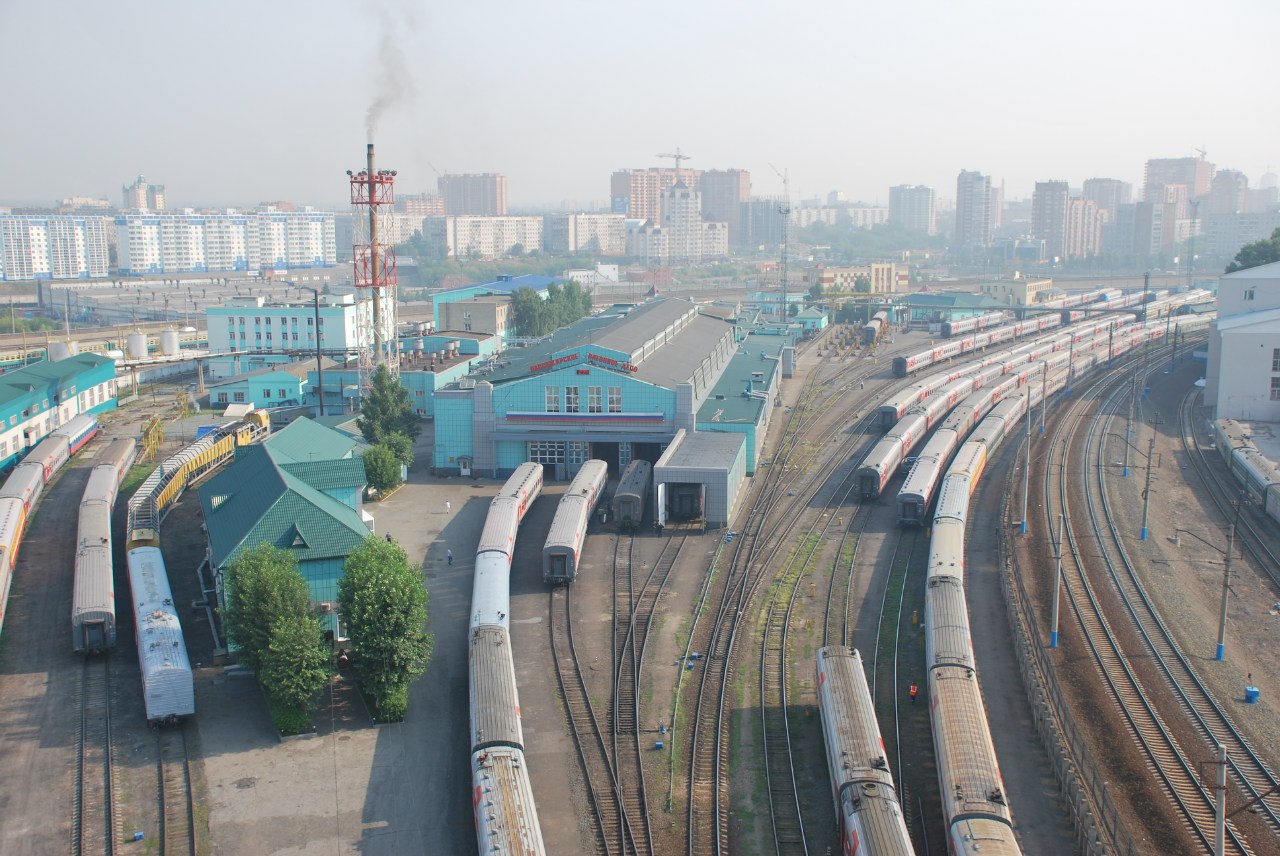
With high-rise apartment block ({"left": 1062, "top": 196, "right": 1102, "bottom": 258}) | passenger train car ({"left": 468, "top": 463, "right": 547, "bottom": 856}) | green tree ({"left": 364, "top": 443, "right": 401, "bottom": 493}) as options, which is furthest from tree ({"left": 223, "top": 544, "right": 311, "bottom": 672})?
high-rise apartment block ({"left": 1062, "top": 196, "right": 1102, "bottom": 258})

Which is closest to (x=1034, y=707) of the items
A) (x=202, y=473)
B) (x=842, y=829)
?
(x=842, y=829)

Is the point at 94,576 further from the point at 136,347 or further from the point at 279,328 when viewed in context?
the point at 136,347

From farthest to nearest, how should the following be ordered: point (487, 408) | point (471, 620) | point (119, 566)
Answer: point (487, 408) → point (119, 566) → point (471, 620)

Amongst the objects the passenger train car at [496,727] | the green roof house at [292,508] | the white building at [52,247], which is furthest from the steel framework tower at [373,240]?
the white building at [52,247]

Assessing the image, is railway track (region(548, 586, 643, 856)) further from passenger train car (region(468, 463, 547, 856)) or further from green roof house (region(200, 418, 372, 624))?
green roof house (region(200, 418, 372, 624))

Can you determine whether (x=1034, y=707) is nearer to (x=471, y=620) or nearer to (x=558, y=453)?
(x=471, y=620)

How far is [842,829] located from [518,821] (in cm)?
484

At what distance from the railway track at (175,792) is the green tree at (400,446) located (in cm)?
1907

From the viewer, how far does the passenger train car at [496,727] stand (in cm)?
1680

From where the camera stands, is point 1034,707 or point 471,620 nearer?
point 1034,707

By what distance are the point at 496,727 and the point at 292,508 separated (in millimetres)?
9193

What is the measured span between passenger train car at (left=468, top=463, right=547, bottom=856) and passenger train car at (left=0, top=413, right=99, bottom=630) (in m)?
11.5

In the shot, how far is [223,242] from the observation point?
170m

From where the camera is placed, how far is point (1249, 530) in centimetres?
3372
